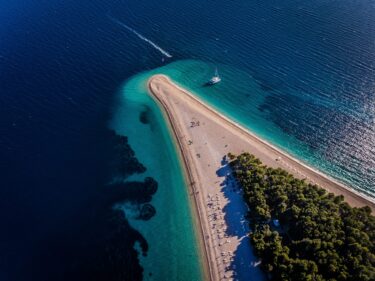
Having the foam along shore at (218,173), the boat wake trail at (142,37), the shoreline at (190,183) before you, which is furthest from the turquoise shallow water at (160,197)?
the boat wake trail at (142,37)

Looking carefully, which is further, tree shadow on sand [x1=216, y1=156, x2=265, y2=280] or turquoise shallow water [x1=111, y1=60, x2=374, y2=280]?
turquoise shallow water [x1=111, y1=60, x2=374, y2=280]

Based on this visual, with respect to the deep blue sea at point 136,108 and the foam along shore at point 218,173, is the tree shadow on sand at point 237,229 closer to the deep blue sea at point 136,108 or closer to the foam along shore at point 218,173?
the foam along shore at point 218,173

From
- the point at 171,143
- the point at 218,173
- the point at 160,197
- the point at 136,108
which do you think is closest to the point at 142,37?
the point at 136,108

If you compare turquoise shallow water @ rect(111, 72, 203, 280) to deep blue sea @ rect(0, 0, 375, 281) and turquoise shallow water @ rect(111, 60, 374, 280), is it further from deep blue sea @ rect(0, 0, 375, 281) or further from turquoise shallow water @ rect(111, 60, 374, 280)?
deep blue sea @ rect(0, 0, 375, 281)

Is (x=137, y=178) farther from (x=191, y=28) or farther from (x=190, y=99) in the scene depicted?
(x=191, y=28)

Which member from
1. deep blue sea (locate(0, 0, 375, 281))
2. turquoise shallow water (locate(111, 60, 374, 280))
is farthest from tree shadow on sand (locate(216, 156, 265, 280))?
deep blue sea (locate(0, 0, 375, 281))
